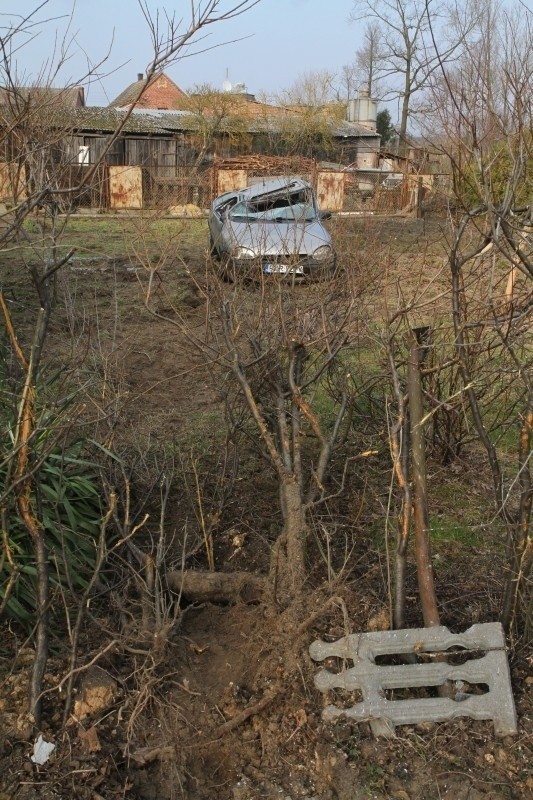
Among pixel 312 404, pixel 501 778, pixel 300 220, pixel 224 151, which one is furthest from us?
pixel 224 151

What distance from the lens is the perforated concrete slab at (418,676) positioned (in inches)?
112

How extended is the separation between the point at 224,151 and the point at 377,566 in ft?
96.2

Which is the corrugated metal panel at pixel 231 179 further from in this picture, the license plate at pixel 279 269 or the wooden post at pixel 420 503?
the wooden post at pixel 420 503

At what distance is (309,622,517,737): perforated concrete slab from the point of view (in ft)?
9.34

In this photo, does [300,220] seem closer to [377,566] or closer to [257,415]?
[257,415]

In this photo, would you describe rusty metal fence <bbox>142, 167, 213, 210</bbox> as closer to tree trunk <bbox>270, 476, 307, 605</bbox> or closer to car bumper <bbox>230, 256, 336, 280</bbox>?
car bumper <bbox>230, 256, 336, 280</bbox>

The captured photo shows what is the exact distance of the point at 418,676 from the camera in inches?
115

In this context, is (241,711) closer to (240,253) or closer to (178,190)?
(240,253)

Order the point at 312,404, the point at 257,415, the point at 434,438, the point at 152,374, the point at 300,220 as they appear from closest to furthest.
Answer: the point at 257,415 → the point at 300,220 → the point at 434,438 → the point at 312,404 → the point at 152,374

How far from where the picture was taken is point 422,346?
10.4 feet

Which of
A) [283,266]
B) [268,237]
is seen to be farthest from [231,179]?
[283,266]

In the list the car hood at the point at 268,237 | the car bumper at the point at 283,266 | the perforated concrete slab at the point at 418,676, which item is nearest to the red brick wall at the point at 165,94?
the car hood at the point at 268,237

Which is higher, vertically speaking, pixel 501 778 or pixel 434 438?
pixel 434 438

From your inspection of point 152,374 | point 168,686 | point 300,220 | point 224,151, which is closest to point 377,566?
point 168,686
